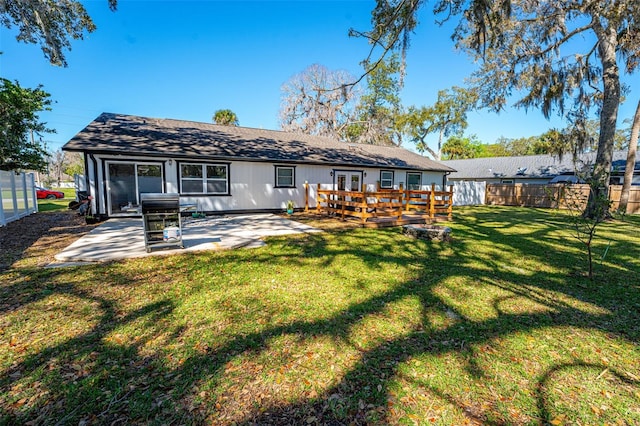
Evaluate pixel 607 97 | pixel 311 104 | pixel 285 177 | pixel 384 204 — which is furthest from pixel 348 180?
pixel 311 104

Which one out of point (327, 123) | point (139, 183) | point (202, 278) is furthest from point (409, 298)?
point (327, 123)

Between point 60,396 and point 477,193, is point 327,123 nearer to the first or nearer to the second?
point 477,193

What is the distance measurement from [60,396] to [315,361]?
1898 millimetres

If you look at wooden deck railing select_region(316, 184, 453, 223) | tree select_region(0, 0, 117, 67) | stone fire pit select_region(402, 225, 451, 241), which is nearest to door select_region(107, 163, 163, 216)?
tree select_region(0, 0, 117, 67)

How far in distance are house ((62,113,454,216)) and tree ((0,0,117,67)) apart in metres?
2.58

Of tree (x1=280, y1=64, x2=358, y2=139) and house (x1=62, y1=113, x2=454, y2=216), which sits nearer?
house (x1=62, y1=113, x2=454, y2=216)

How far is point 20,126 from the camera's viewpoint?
16.4 m

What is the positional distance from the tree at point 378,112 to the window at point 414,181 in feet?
41.9

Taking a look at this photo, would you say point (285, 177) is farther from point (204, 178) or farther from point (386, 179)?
point (386, 179)

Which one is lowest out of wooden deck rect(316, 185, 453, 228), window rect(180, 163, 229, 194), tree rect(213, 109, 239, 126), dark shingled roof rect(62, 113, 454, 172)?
wooden deck rect(316, 185, 453, 228)

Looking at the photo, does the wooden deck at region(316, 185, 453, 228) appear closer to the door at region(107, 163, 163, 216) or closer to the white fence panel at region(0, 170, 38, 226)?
the door at region(107, 163, 163, 216)

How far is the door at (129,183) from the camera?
32.7ft

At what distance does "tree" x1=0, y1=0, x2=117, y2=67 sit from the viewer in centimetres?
773

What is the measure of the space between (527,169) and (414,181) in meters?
16.9
